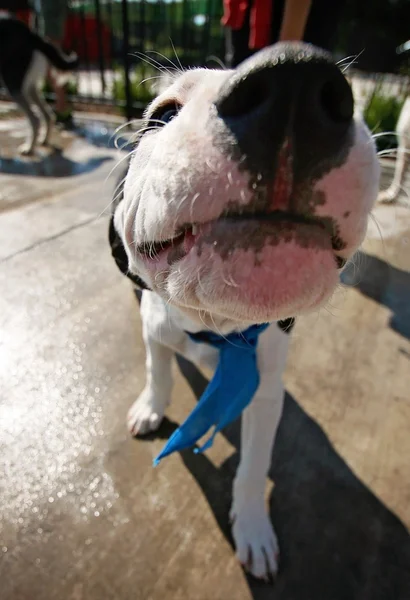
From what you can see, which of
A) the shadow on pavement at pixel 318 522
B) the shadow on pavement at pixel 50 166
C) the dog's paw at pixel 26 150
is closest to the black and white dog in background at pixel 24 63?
the dog's paw at pixel 26 150

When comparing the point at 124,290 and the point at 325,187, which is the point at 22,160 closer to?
the point at 124,290

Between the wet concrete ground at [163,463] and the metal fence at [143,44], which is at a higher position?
the metal fence at [143,44]

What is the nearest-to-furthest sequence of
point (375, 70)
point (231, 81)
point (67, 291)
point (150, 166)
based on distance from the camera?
1. point (231, 81)
2. point (150, 166)
3. point (67, 291)
4. point (375, 70)

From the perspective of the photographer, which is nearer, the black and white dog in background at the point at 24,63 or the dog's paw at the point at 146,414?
the dog's paw at the point at 146,414

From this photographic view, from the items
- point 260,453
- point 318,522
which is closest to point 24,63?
point 260,453

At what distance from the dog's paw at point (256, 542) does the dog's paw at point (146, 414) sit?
524mm

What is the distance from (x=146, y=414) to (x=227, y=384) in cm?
61

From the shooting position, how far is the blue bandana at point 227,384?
4.82 ft

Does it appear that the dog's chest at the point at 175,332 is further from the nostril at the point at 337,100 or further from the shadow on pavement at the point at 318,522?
the nostril at the point at 337,100

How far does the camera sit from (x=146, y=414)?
195 cm

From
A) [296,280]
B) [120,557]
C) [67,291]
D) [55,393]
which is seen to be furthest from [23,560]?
[67,291]

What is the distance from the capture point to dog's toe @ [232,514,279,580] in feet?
4.86

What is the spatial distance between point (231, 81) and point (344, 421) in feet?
5.64

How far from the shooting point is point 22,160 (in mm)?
4895
